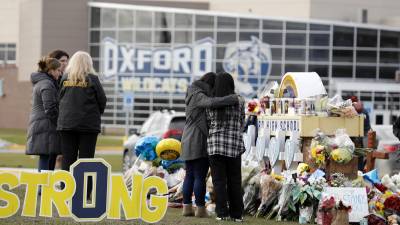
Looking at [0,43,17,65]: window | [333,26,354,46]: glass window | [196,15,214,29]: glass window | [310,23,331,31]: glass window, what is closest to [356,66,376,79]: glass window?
[333,26,354,46]: glass window

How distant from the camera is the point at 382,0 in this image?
5622 centimetres

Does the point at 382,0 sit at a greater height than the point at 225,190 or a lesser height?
greater

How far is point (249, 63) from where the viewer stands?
54531 mm

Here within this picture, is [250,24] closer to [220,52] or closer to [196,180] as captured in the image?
[220,52]

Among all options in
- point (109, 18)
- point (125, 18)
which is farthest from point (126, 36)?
point (109, 18)

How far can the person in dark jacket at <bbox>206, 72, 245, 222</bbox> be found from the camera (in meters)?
11.3

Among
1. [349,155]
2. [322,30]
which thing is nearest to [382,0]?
[322,30]

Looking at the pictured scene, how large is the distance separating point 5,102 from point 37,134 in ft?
177

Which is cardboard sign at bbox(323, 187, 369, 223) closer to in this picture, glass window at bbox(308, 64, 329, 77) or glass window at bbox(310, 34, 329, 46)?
glass window at bbox(310, 34, 329, 46)

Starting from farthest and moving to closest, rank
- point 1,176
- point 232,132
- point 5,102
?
point 5,102 → point 232,132 → point 1,176

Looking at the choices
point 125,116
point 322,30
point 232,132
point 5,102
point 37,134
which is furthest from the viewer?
point 5,102

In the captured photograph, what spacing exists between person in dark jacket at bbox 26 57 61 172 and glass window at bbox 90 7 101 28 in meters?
46.8

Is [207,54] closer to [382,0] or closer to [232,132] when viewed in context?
[382,0]

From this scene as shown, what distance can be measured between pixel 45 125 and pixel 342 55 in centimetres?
4285
